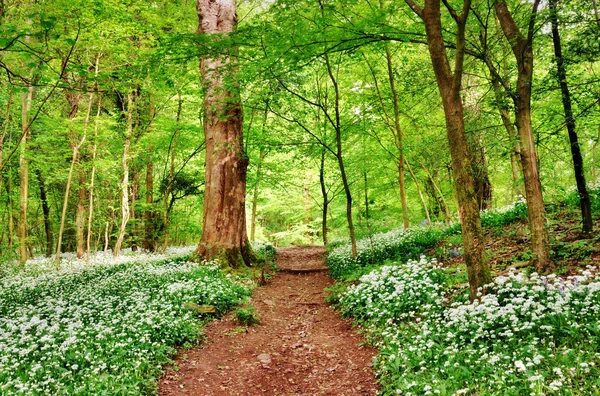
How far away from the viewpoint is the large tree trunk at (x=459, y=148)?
18.5 feet

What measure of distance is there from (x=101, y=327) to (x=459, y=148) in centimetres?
645

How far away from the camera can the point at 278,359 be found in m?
6.18

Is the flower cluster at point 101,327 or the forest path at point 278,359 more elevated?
the flower cluster at point 101,327

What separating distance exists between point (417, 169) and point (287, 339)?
14.1 m

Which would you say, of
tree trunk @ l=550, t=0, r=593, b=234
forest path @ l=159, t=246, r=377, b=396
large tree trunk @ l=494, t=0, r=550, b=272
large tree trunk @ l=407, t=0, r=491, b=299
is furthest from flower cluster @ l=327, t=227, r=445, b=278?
large tree trunk @ l=407, t=0, r=491, b=299

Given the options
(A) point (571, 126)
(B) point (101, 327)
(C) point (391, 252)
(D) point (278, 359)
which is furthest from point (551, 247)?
(B) point (101, 327)

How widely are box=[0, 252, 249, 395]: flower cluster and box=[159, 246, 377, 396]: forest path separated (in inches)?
18.2

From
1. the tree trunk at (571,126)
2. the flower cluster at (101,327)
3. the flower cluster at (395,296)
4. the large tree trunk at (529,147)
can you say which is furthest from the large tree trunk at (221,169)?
the tree trunk at (571,126)

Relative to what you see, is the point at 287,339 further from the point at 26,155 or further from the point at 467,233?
the point at 26,155

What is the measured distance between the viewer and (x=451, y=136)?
568 cm

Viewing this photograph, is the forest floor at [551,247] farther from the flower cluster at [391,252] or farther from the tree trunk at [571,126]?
the tree trunk at [571,126]

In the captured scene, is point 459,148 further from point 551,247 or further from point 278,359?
point 278,359

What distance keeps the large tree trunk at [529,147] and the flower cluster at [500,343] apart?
71cm

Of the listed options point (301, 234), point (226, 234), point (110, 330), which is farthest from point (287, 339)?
point (301, 234)
